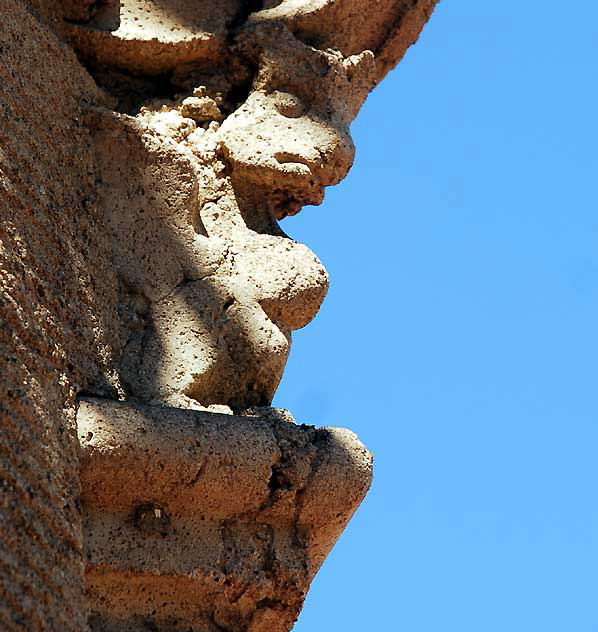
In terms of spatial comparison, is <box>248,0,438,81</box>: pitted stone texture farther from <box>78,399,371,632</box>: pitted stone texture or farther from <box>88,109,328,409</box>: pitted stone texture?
<box>78,399,371,632</box>: pitted stone texture

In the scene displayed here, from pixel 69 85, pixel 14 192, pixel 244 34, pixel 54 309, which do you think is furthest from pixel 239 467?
pixel 244 34

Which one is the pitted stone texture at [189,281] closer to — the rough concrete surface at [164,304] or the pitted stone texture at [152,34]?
the rough concrete surface at [164,304]

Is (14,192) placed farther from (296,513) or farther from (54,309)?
(296,513)

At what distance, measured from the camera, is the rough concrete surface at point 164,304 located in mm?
2416

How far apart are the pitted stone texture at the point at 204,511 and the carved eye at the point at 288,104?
772 millimetres

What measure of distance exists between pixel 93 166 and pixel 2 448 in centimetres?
79

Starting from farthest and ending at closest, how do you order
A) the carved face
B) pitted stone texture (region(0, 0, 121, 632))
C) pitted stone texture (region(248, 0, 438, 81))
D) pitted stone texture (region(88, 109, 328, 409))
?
pitted stone texture (region(248, 0, 438, 81))
the carved face
pitted stone texture (region(88, 109, 328, 409))
pitted stone texture (region(0, 0, 121, 632))

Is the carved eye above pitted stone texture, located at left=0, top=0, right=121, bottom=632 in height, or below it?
above

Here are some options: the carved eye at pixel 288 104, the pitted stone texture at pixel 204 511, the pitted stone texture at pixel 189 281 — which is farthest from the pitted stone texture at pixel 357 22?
the pitted stone texture at pixel 204 511

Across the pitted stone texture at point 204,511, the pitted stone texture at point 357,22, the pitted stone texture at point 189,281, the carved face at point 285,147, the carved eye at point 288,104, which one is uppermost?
the pitted stone texture at point 357,22

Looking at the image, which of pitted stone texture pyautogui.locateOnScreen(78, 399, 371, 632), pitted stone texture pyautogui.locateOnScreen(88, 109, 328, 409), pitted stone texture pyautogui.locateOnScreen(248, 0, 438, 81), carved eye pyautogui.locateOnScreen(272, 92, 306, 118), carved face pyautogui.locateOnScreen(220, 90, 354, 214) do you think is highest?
pitted stone texture pyautogui.locateOnScreen(248, 0, 438, 81)

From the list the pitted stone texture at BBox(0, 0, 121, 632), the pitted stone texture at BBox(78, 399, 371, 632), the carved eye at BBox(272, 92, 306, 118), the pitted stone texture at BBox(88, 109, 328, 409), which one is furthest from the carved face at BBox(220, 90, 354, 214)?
the pitted stone texture at BBox(78, 399, 371, 632)

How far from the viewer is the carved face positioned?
3.13 meters

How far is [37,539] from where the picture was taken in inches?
89.2
